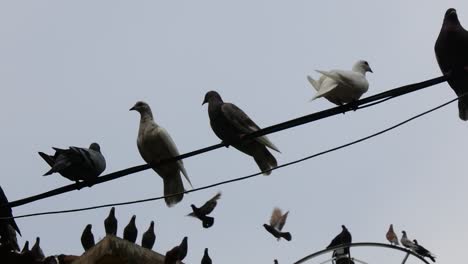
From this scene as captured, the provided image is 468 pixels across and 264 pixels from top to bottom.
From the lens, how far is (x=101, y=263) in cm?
588

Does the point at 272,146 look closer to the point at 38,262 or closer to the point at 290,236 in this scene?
the point at 290,236

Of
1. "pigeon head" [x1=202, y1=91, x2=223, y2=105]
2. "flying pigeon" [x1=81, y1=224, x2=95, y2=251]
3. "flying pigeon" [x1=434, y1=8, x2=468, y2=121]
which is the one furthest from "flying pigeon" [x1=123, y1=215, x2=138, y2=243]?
"flying pigeon" [x1=434, y1=8, x2=468, y2=121]

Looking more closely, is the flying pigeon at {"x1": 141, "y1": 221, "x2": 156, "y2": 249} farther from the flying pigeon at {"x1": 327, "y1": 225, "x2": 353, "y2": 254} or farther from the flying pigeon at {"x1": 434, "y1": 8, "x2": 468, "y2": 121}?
the flying pigeon at {"x1": 434, "y1": 8, "x2": 468, "y2": 121}

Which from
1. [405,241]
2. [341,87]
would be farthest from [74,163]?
[405,241]

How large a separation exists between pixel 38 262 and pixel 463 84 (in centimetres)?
330

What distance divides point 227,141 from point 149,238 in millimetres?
1548

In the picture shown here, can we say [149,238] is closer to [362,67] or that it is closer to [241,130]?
[241,130]

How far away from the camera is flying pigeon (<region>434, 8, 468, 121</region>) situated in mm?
7301

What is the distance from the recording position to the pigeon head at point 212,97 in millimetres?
9414

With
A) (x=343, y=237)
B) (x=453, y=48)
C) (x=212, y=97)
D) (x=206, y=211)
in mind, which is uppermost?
(x=212, y=97)

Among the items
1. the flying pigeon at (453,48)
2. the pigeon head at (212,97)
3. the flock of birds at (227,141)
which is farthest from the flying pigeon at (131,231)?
the flying pigeon at (453,48)

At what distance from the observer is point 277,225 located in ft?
29.6

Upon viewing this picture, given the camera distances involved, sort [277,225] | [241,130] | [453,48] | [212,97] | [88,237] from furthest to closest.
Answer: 1. [212,97]
2. [277,225]
3. [241,130]
4. [88,237]
5. [453,48]

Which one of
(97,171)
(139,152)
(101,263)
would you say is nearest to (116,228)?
(97,171)
